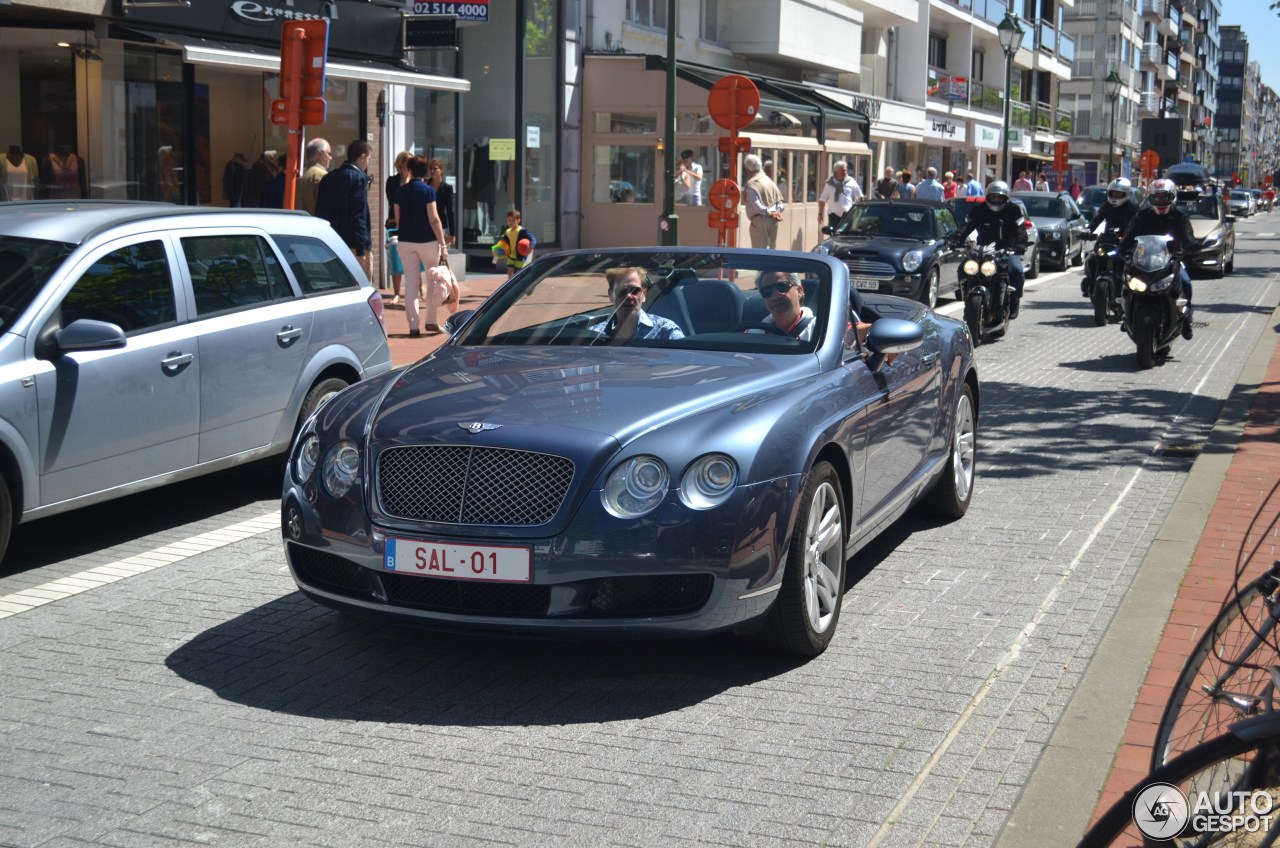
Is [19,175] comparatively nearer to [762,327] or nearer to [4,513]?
[4,513]

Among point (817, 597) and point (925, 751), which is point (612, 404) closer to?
point (817, 597)

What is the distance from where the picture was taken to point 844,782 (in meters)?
4.54

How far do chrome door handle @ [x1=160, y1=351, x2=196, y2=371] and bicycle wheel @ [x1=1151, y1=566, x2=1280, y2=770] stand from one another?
17.4 feet

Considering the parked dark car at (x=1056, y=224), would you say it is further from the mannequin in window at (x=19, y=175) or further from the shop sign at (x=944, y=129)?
the mannequin in window at (x=19, y=175)

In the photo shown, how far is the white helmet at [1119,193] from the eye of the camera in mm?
19125

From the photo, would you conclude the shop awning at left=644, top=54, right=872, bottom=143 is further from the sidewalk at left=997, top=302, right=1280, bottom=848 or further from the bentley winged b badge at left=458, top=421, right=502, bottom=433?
the bentley winged b badge at left=458, top=421, right=502, bottom=433

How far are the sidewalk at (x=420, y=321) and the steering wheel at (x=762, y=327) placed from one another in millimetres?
4794

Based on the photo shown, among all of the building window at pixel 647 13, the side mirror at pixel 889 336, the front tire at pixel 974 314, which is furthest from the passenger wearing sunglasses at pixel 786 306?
the building window at pixel 647 13

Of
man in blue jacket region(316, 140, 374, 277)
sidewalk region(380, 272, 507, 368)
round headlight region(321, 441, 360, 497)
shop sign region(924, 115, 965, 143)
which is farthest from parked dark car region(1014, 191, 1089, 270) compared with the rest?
round headlight region(321, 441, 360, 497)

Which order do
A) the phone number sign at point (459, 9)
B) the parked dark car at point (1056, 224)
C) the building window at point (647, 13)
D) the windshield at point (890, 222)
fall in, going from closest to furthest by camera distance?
the windshield at point (890, 222) < the phone number sign at point (459, 9) < the building window at point (647, 13) < the parked dark car at point (1056, 224)

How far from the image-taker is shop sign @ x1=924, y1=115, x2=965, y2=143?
52147 mm

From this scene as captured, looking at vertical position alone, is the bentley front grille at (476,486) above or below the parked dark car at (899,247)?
below

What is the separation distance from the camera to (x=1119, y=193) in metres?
19.2

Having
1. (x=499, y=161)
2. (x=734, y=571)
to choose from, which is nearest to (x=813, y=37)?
(x=499, y=161)
